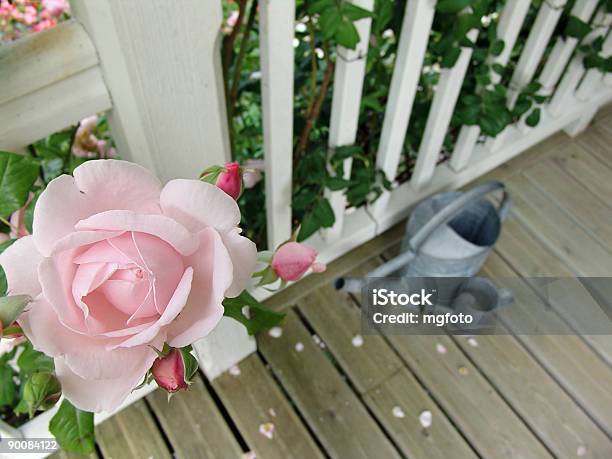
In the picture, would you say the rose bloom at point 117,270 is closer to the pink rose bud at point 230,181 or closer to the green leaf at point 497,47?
the pink rose bud at point 230,181

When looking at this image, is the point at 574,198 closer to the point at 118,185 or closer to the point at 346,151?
the point at 346,151

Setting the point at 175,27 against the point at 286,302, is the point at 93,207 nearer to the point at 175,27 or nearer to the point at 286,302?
the point at 175,27

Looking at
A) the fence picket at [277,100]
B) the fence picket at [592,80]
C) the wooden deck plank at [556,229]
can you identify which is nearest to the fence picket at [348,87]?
the fence picket at [277,100]

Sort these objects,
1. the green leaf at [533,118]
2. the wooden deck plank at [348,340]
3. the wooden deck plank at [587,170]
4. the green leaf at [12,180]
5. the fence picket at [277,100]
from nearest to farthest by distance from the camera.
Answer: the green leaf at [12,180]
the fence picket at [277,100]
the wooden deck plank at [348,340]
the green leaf at [533,118]
the wooden deck plank at [587,170]

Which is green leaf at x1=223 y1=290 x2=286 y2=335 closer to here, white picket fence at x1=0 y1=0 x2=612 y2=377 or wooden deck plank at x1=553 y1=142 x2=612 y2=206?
white picket fence at x1=0 y1=0 x2=612 y2=377

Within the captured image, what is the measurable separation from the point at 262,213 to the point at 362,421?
515mm

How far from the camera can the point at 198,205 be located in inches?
15.7

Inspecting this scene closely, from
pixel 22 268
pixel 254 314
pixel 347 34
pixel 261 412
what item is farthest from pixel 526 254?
pixel 22 268

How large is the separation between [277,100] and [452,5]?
329mm

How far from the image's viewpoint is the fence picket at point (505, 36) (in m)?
1.09

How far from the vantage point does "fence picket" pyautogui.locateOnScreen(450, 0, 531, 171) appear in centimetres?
109

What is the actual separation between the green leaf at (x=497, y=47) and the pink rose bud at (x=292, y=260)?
0.80m

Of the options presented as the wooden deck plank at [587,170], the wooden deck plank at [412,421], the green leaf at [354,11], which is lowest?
the wooden deck plank at [412,421]

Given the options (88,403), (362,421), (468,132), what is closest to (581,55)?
(468,132)
